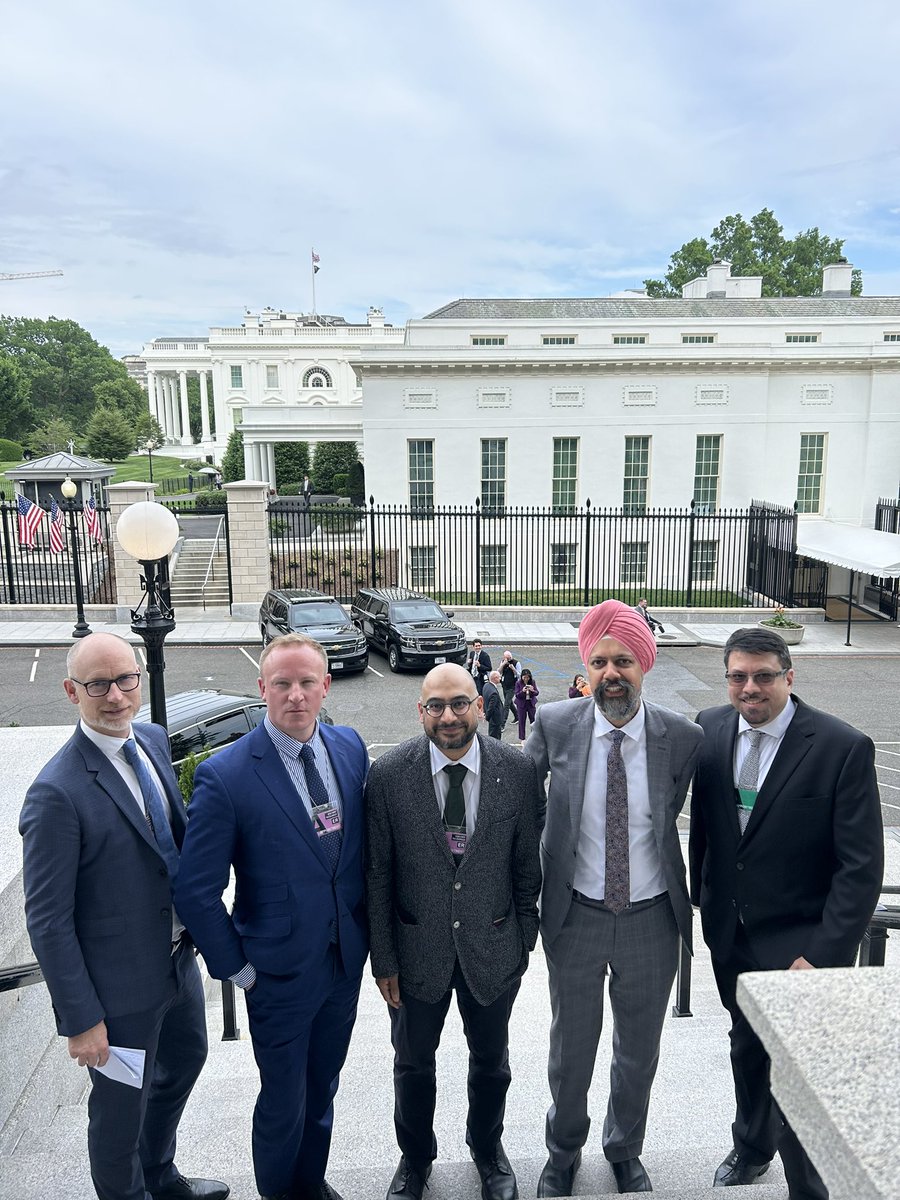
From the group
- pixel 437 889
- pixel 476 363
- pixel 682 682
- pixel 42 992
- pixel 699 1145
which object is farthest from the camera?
pixel 476 363

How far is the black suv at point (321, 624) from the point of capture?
56.5 feet

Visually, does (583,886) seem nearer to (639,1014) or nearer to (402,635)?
(639,1014)

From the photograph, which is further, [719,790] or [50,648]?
[50,648]

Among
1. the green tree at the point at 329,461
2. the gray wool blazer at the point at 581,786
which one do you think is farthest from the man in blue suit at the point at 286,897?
the green tree at the point at 329,461

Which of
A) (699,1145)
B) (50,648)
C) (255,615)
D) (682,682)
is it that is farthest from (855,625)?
(699,1145)

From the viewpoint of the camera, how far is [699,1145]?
3359 millimetres

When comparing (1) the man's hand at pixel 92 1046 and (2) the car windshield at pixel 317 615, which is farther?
(2) the car windshield at pixel 317 615

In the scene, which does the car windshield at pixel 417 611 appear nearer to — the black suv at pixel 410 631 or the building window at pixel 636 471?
the black suv at pixel 410 631

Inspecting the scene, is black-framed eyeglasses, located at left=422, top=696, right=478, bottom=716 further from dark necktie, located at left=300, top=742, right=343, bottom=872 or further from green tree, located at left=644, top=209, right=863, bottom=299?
green tree, located at left=644, top=209, right=863, bottom=299

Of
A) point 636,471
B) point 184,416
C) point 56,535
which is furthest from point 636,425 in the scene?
point 184,416

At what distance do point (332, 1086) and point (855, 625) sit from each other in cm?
2382

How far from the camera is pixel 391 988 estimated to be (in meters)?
3.06

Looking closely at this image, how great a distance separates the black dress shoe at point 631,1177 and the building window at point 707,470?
96.9 ft

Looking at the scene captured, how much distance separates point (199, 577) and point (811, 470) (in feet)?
75.2
